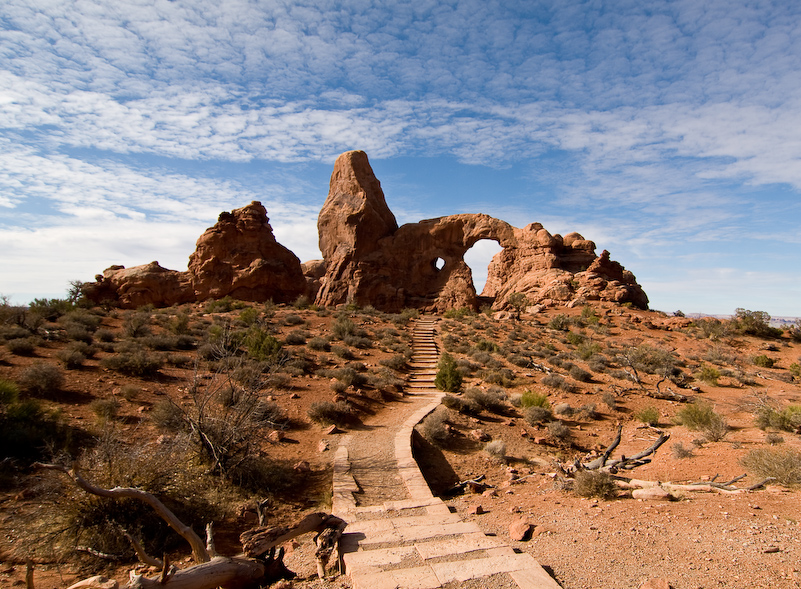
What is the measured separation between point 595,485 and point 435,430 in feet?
13.0

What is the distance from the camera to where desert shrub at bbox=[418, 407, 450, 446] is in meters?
9.17

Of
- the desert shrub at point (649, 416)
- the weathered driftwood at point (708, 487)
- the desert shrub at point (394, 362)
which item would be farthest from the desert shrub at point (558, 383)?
the weathered driftwood at point (708, 487)

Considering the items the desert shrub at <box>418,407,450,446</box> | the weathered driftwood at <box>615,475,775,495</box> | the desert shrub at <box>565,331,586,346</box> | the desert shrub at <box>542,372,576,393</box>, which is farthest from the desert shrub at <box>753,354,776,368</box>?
the desert shrub at <box>418,407,450,446</box>

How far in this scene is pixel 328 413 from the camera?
9.48 metres

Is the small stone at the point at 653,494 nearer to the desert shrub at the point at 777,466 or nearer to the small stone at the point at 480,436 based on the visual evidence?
the desert shrub at the point at 777,466

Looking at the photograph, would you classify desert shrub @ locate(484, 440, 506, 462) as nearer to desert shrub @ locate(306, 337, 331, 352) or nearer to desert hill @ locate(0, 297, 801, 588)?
desert hill @ locate(0, 297, 801, 588)

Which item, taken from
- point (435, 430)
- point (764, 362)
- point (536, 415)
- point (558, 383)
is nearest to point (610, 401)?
point (558, 383)

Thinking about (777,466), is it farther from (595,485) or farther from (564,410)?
(564,410)

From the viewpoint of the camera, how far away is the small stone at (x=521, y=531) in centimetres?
445

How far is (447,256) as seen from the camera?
1237 inches

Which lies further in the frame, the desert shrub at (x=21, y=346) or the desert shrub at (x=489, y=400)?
the desert shrub at (x=489, y=400)

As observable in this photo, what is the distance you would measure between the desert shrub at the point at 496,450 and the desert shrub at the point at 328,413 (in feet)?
10.7

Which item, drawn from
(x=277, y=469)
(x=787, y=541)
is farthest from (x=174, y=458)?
(x=787, y=541)

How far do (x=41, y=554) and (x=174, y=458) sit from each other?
1.50m
